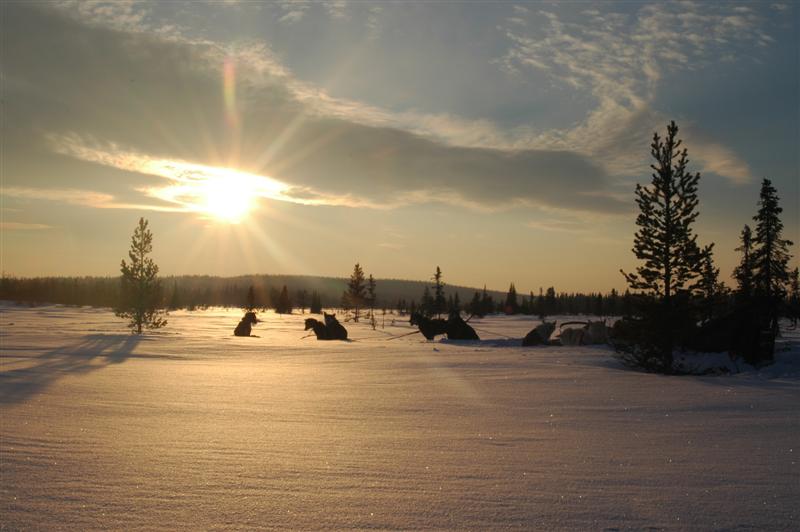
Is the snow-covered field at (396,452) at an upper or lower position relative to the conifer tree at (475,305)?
lower

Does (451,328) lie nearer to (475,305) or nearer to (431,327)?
(431,327)

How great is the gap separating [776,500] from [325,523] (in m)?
3.36

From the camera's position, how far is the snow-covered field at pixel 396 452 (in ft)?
12.5

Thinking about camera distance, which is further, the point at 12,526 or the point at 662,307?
the point at 662,307

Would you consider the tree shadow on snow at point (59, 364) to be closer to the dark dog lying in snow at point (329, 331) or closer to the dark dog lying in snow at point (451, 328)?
the dark dog lying in snow at point (329, 331)

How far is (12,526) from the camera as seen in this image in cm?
353

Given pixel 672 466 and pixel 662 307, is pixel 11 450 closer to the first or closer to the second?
pixel 672 466

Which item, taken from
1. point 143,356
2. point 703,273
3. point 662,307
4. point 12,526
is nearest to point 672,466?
point 12,526

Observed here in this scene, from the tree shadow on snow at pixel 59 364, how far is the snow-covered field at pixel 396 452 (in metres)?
0.12

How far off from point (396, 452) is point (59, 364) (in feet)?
34.8

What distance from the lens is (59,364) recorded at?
12547 mm

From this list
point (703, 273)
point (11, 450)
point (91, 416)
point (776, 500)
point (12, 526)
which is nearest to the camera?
point (12, 526)

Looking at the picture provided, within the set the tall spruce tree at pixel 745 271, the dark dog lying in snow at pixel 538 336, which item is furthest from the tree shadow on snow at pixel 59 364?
the tall spruce tree at pixel 745 271

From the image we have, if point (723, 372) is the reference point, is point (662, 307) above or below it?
above
